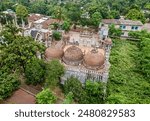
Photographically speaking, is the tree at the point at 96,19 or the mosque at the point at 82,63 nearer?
the mosque at the point at 82,63

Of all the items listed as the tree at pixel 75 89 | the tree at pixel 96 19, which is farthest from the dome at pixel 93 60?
the tree at pixel 96 19

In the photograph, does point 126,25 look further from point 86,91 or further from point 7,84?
point 7,84

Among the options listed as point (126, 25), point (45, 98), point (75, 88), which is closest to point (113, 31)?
point (126, 25)

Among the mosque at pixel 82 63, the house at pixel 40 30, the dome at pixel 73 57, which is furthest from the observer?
the house at pixel 40 30

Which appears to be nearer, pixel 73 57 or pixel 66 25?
pixel 73 57

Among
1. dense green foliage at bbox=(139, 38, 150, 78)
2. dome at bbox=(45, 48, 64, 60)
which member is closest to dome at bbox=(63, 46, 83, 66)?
dome at bbox=(45, 48, 64, 60)

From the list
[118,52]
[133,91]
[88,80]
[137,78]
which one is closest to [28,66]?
[88,80]

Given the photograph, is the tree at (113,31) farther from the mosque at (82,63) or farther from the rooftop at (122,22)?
the mosque at (82,63)
